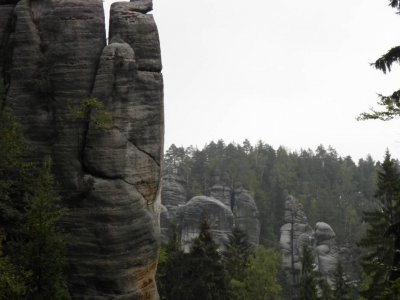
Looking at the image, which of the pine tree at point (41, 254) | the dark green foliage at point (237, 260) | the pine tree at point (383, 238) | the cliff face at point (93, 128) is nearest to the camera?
the pine tree at point (41, 254)

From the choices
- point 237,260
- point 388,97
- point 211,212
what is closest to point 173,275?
point 237,260

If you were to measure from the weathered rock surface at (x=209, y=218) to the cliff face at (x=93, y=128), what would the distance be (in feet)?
154

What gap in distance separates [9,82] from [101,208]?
7.95 metres

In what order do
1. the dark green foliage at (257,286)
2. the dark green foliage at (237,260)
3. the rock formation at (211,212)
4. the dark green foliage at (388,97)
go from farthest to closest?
the rock formation at (211,212)
the dark green foliage at (237,260)
the dark green foliage at (257,286)
the dark green foliage at (388,97)

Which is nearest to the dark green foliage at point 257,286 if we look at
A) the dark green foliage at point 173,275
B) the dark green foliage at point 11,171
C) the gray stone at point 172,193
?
the dark green foliage at point 173,275

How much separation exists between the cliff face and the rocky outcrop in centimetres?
5159

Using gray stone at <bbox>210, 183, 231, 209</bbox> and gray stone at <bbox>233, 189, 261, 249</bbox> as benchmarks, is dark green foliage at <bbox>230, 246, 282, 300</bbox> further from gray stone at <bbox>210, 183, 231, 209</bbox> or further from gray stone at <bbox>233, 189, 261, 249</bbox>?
gray stone at <bbox>210, 183, 231, 209</bbox>

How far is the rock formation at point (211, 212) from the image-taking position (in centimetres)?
7038

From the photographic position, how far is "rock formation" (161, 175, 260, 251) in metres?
70.4

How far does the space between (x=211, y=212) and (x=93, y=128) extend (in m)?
52.8

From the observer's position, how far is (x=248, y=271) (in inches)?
1553

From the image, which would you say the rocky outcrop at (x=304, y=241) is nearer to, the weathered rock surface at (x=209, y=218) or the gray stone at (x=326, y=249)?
the gray stone at (x=326, y=249)

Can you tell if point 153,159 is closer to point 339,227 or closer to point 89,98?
point 89,98

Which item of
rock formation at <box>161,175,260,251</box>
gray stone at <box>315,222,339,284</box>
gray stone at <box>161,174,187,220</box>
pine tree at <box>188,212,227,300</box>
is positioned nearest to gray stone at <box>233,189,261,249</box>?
rock formation at <box>161,175,260,251</box>
